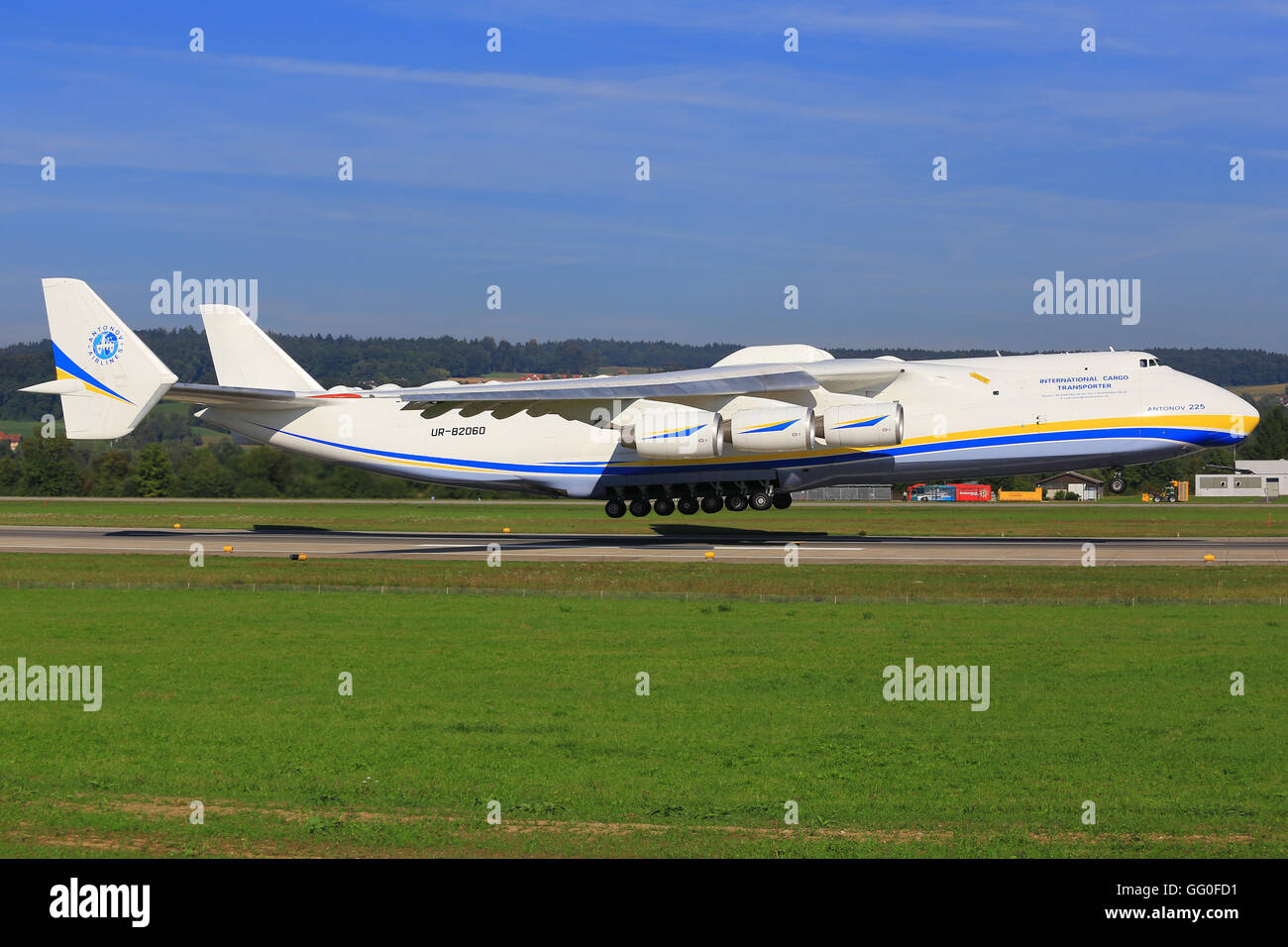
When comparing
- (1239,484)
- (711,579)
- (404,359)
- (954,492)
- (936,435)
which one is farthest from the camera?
(404,359)

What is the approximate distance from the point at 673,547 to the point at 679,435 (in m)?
5.96

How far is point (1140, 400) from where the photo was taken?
106ft

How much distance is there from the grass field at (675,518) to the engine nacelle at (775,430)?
12.7 metres

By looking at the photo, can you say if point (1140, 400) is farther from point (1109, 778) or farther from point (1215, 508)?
point (1215, 508)

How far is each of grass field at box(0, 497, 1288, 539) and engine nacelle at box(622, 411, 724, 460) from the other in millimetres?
12523

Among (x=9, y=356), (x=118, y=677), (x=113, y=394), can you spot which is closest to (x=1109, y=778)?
(x=118, y=677)

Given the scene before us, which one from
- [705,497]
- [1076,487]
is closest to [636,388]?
[705,497]

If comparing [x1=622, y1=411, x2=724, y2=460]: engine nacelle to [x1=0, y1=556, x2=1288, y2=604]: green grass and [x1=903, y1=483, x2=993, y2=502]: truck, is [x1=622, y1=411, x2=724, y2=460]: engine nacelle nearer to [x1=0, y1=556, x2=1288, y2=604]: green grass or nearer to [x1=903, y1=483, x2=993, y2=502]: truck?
[x1=0, y1=556, x2=1288, y2=604]: green grass

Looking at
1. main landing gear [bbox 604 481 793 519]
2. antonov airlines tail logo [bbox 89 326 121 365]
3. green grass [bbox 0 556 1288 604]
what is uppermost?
antonov airlines tail logo [bbox 89 326 121 365]

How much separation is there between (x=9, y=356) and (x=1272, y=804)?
176 meters

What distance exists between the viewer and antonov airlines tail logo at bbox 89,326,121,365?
3597 centimetres

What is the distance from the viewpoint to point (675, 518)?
51344 mm

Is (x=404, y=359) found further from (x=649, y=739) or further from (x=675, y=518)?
(x=649, y=739)

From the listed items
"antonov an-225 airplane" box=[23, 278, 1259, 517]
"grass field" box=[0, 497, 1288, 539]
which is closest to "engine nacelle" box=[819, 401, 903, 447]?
"antonov an-225 airplane" box=[23, 278, 1259, 517]
